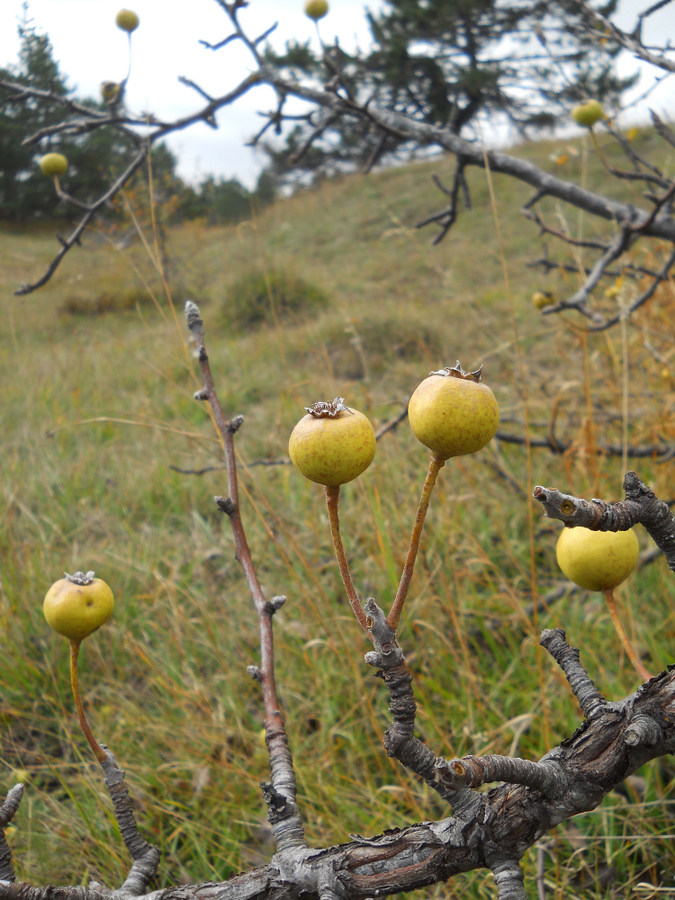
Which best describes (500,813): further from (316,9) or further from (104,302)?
(104,302)

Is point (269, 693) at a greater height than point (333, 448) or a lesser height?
lesser

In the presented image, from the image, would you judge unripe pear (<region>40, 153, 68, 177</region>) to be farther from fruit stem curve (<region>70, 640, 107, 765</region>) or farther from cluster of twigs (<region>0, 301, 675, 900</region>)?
cluster of twigs (<region>0, 301, 675, 900</region>)

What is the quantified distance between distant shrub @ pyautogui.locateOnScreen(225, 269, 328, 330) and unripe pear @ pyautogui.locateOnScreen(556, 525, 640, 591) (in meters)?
6.67

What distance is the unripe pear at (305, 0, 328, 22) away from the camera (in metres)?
1.84

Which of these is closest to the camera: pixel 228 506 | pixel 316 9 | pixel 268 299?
pixel 228 506

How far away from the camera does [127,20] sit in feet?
5.45

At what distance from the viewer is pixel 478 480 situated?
9.15 ft

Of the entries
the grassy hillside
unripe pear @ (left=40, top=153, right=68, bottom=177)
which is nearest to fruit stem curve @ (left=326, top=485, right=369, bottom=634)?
the grassy hillside

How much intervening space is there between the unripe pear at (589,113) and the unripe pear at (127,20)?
140 cm

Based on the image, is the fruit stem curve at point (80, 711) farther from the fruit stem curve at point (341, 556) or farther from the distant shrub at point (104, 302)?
the distant shrub at point (104, 302)

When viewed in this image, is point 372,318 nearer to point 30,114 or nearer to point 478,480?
point 478,480

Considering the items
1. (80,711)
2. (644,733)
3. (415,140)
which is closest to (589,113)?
(415,140)

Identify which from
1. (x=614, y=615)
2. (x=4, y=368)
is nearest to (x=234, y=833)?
(x=614, y=615)

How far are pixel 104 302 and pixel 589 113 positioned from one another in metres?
7.48
